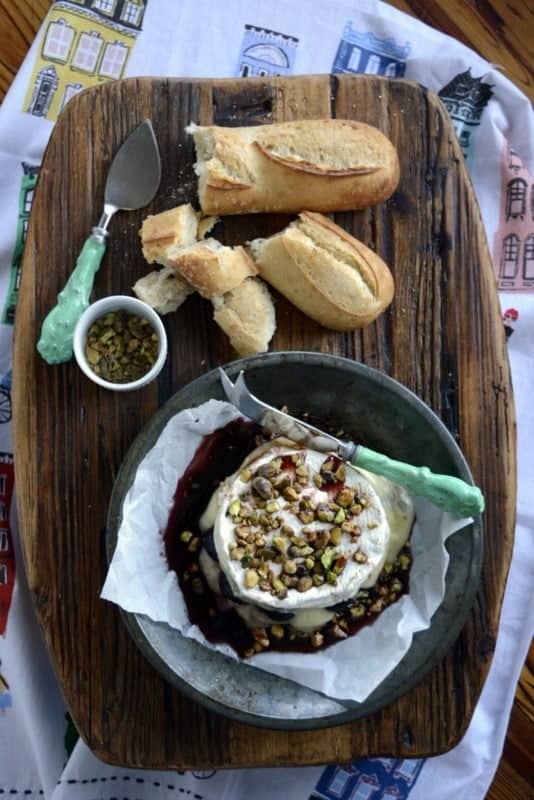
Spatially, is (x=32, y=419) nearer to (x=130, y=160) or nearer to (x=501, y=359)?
(x=130, y=160)

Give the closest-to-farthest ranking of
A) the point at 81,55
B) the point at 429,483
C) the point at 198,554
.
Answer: the point at 429,483
the point at 198,554
the point at 81,55

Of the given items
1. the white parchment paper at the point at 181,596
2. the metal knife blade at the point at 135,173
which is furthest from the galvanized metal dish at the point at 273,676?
the metal knife blade at the point at 135,173

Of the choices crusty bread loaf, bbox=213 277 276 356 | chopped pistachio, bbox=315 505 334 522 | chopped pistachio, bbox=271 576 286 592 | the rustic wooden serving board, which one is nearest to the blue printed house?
the rustic wooden serving board

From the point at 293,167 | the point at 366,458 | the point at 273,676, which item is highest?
Answer: the point at 293,167

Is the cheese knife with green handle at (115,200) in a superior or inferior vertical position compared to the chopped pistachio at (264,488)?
superior

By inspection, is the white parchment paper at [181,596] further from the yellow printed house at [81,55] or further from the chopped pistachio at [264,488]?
the yellow printed house at [81,55]

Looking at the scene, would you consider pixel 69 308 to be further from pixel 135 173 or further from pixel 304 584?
pixel 304 584

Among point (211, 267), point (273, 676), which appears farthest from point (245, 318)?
point (273, 676)
